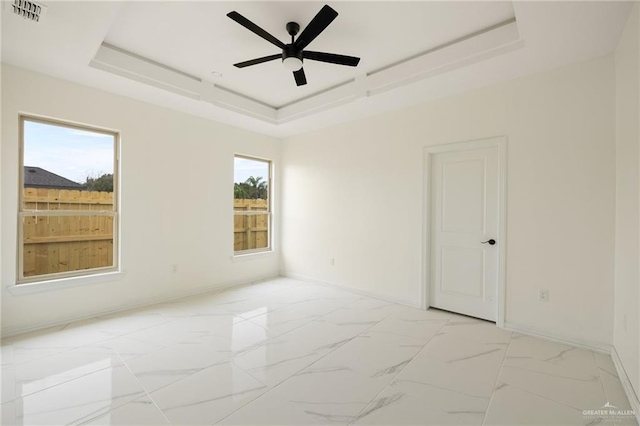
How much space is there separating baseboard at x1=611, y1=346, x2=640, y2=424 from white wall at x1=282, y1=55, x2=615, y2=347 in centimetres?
21

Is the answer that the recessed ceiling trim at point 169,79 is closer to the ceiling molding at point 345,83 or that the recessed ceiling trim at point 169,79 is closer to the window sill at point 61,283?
the ceiling molding at point 345,83

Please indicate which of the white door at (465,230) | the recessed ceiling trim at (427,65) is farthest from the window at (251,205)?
the white door at (465,230)

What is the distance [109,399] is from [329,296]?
9.39ft

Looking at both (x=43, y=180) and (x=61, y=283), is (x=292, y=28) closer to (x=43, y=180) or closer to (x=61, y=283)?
(x=43, y=180)

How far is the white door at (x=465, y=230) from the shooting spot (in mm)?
3377

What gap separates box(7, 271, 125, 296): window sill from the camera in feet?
9.86

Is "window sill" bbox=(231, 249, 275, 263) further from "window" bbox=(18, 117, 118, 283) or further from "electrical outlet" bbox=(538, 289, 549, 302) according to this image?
"electrical outlet" bbox=(538, 289, 549, 302)

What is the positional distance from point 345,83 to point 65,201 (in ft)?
12.0

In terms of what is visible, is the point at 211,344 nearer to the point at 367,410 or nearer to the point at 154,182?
the point at 367,410

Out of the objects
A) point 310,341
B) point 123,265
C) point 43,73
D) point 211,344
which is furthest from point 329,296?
point 43,73

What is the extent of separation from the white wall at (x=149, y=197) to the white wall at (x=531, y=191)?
Result: 7.01ft

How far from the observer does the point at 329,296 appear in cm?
438

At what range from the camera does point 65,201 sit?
3373mm

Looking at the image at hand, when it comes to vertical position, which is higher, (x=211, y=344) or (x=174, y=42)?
(x=174, y=42)
